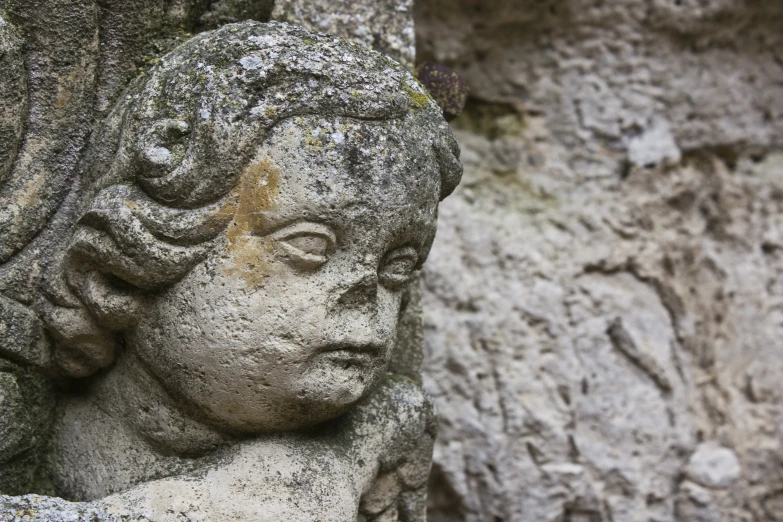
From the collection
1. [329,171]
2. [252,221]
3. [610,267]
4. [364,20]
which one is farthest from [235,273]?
[610,267]

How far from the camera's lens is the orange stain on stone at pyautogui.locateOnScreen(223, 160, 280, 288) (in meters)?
1.20

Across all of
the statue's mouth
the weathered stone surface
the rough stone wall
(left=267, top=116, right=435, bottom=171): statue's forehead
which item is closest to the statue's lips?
the statue's mouth

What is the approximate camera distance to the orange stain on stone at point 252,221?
1203mm

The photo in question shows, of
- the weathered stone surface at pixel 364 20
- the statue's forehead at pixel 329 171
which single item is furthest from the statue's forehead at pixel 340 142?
the weathered stone surface at pixel 364 20

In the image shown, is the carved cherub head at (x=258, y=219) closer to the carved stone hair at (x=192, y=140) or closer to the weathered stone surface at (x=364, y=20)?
the carved stone hair at (x=192, y=140)

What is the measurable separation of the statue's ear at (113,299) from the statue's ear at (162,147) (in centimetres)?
16

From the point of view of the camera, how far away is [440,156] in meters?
1.31

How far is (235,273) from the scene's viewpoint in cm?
121

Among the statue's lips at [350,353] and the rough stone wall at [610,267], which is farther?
the rough stone wall at [610,267]

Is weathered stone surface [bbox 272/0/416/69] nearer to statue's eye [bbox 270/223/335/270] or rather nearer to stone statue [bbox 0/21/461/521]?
stone statue [bbox 0/21/461/521]

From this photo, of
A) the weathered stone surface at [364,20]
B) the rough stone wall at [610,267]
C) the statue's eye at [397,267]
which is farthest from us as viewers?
the rough stone wall at [610,267]

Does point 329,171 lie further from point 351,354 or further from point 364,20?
point 364,20

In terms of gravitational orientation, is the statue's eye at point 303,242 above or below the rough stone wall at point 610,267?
above

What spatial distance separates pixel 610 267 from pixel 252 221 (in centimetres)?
138
